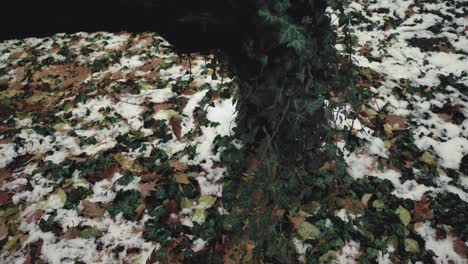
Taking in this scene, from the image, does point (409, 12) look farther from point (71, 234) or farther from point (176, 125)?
point (71, 234)

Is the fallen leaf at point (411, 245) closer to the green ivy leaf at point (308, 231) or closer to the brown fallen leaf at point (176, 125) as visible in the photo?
the green ivy leaf at point (308, 231)

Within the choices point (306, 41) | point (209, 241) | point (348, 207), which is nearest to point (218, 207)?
point (209, 241)

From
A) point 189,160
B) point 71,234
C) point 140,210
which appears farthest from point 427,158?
point 71,234

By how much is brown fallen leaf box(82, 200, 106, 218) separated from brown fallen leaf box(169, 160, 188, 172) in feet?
2.04

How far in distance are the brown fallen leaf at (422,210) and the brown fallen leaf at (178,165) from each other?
1.76 meters

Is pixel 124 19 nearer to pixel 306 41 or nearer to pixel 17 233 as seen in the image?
pixel 306 41

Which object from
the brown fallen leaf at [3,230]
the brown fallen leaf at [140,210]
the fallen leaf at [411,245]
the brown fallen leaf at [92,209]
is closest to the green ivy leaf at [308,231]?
the fallen leaf at [411,245]

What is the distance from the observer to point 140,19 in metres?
1.38

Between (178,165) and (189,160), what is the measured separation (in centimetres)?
11

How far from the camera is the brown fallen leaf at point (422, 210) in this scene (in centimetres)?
216

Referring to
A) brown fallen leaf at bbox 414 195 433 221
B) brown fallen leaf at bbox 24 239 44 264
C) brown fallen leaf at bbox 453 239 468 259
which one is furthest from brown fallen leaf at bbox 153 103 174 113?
brown fallen leaf at bbox 453 239 468 259

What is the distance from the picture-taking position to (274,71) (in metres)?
1.79

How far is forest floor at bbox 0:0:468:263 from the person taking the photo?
2105 millimetres

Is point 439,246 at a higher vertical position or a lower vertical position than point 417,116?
lower
